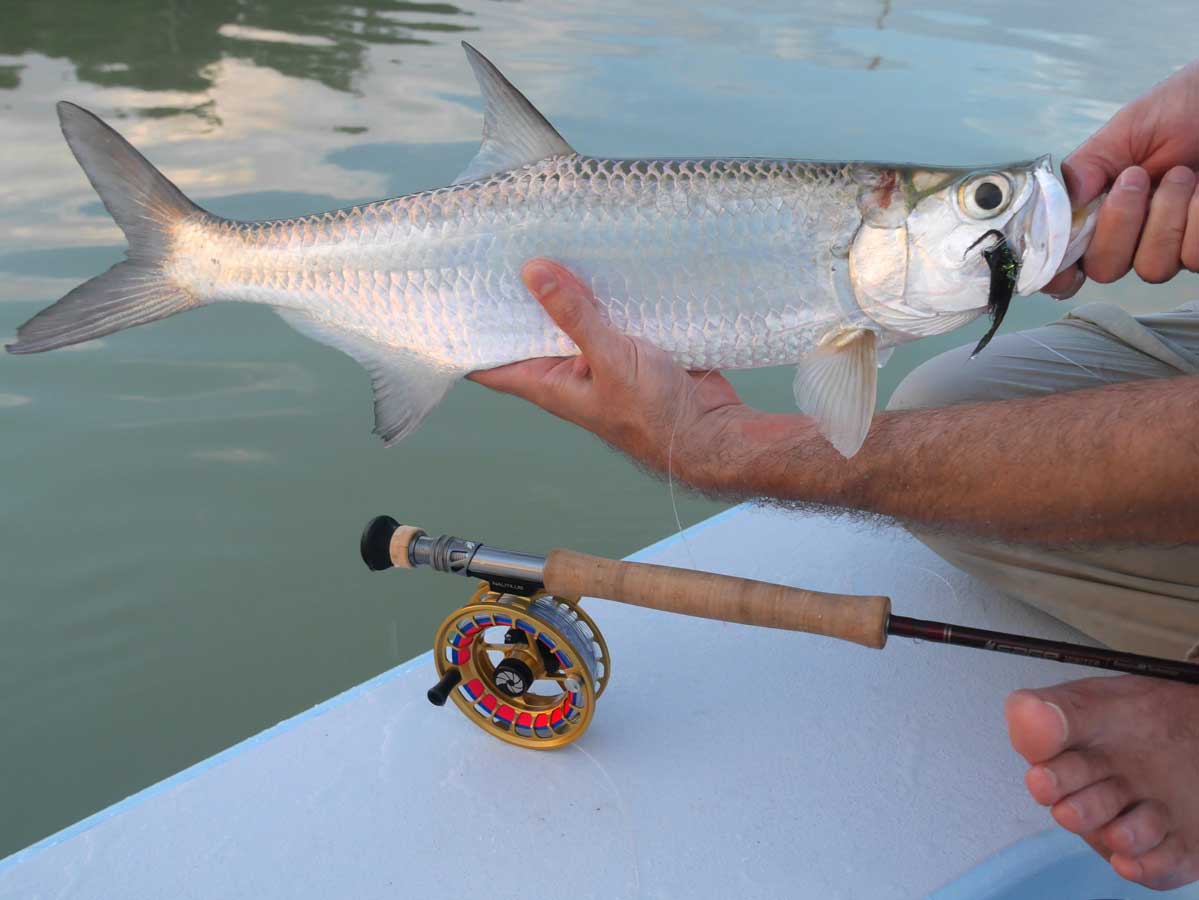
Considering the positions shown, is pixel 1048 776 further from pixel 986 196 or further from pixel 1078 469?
pixel 986 196

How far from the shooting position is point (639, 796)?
1769mm

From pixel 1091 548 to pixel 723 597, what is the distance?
0.68m

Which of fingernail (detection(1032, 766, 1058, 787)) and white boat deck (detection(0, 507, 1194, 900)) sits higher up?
fingernail (detection(1032, 766, 1058, 787))

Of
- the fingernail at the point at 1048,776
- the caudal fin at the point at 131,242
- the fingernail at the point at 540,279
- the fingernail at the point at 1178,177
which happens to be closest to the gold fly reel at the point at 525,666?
the fingernail at the point at 540,279

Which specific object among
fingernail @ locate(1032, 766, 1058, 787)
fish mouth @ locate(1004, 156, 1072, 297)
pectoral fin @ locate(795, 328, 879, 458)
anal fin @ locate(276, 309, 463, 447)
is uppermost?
fish mouth @ locate(1004, 156, 1072, 297)

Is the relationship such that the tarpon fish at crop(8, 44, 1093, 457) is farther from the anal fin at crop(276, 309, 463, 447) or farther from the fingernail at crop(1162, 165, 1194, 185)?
the fingernail at crop(1162, 165, 1194, 185)

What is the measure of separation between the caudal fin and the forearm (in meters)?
1.10

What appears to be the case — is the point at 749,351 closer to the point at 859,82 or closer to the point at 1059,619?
the point at 1059,619

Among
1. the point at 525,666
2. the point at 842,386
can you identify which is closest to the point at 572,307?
the point at 842,386

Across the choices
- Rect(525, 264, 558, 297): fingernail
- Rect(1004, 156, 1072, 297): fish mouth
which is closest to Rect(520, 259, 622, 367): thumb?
Rect(525, 264, 558, 297): fingernail

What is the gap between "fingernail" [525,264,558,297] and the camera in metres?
1.84

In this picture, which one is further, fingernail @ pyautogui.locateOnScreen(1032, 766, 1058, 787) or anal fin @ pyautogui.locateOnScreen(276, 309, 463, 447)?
anal fin @ pyautogui.locateOnScreen(276, 309, 463, 447)

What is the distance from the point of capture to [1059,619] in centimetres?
222

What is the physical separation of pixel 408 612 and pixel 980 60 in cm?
860
